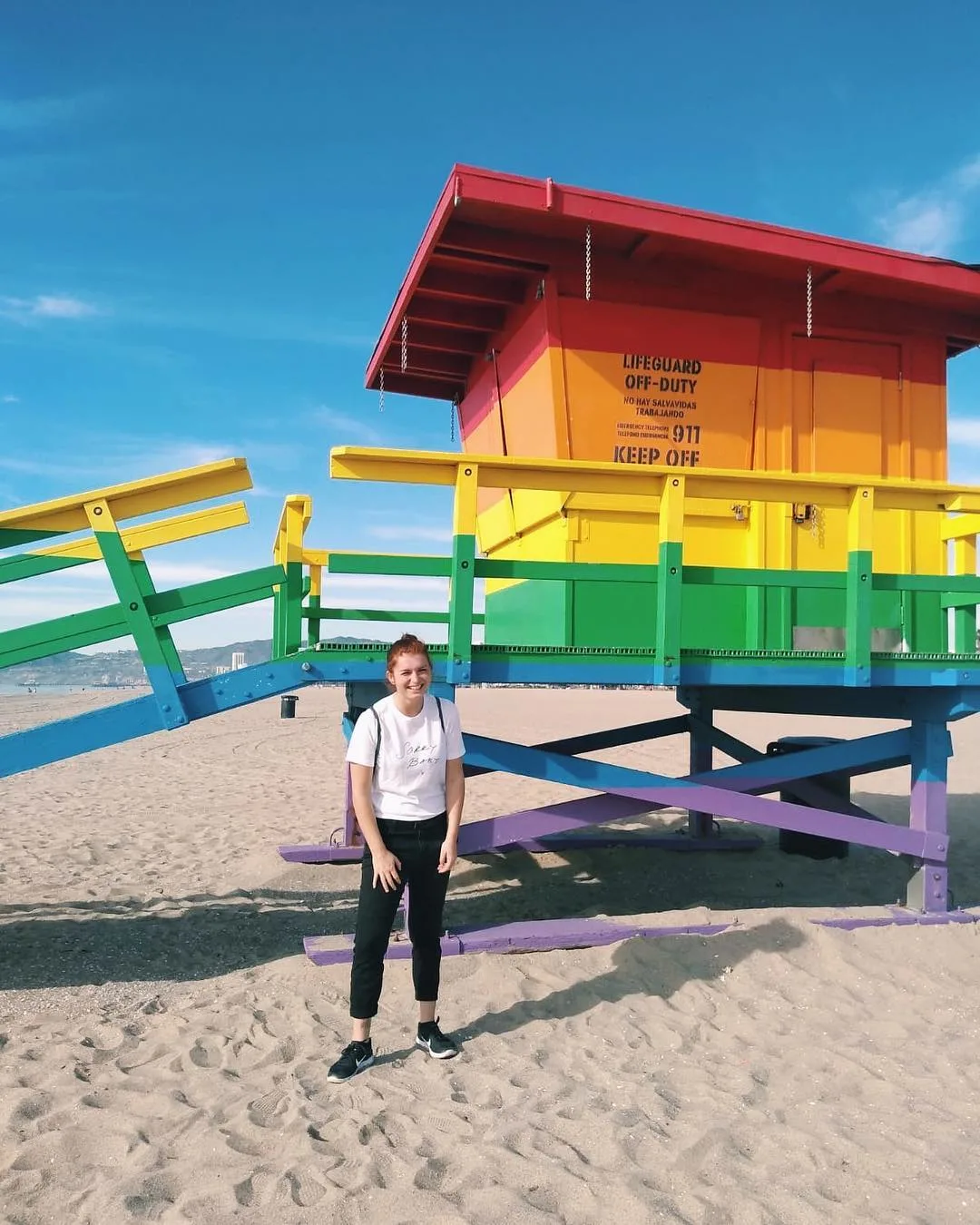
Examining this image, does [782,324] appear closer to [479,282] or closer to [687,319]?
[687,319]

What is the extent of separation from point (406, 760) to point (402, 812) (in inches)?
8.5

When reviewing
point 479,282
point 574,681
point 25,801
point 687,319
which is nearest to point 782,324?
point 687,319

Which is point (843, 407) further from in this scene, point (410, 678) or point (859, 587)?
point (410, 678)

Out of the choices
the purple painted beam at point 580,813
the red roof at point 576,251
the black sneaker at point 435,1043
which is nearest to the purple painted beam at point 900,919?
the purple painted beam at point 580,813

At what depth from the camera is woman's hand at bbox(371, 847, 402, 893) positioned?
378 cm

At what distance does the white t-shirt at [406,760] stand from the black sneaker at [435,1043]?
0.94 metres

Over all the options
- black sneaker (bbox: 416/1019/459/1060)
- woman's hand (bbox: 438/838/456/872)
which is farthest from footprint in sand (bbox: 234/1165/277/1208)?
woman's hand (bbox: 438/838/456/872)

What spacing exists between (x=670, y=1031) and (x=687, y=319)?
432 centimetres

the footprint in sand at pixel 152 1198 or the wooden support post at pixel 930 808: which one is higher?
the wooden support post at pixel 930 808

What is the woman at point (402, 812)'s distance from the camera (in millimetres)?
Result: 3850

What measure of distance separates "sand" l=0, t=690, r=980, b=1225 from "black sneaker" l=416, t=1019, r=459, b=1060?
2.3 inches

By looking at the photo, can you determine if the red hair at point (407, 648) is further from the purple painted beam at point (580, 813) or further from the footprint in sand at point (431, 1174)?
the footprint in sand at point (431, 1174)

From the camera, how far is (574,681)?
4996mm

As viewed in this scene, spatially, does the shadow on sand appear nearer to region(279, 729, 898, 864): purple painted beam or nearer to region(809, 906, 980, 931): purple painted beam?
region(809, 906, 980, 931): purple painted beam
